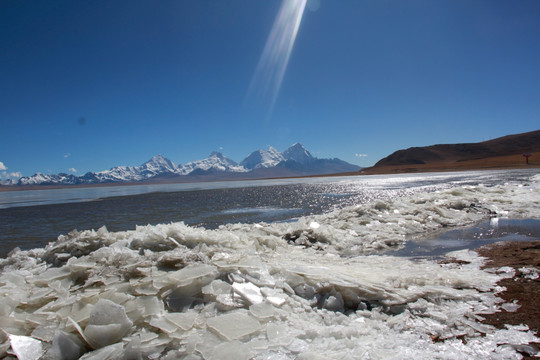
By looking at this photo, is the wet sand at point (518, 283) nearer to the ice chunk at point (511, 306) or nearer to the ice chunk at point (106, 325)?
the ice chunk at point (511, 306)

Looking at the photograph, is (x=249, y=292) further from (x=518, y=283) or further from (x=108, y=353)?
(x=518, y=283)

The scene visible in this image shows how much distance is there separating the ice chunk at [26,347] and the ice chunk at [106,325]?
42 centimetres

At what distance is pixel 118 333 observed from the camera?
8.94 ft

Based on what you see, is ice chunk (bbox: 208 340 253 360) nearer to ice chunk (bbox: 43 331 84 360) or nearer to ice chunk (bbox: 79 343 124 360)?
ice chunk (bbox: 79 343 124 360)

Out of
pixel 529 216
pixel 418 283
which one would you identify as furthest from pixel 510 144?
pixel 418 283

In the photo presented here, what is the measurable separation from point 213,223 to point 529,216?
11.5 m

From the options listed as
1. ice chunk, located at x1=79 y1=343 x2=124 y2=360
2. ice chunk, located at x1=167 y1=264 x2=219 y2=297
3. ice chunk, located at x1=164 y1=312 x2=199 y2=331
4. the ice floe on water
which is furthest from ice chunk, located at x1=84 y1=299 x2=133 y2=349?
ice chunk, located at x1=167 y1=264 x2=219 y2=297

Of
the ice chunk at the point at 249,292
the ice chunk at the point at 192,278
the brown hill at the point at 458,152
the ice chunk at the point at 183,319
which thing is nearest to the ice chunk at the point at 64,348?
the ice chunk at the point at 183,319

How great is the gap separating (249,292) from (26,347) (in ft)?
7.13

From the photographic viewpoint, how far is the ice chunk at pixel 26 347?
258cm

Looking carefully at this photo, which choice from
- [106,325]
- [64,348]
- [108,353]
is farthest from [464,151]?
[64,348]

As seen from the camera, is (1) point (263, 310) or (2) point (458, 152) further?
(2) point (458, 152)

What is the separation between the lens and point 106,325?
8.95ft

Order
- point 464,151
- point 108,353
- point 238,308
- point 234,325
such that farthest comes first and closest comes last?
point 464,151, point 238,308, point 234,325, point 108,353
